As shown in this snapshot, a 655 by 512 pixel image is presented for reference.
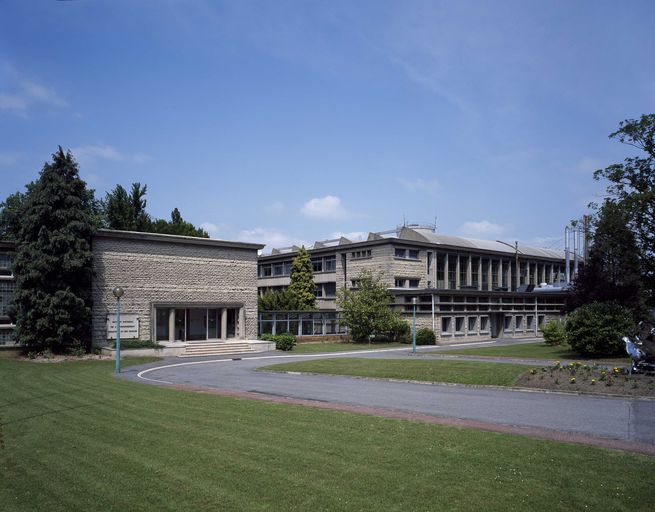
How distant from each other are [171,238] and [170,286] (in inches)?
126

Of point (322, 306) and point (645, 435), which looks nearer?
point (645, 435)

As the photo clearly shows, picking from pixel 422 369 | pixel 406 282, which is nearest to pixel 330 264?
pixel 406 282

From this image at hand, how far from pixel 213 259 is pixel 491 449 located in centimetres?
3220

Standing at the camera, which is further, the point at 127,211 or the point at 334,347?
the point at 127,211

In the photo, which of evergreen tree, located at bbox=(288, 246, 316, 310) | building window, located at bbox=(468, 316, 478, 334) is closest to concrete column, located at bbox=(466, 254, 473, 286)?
building window, located at bbox=(468, 316, 478, 334)

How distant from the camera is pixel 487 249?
65.8 m

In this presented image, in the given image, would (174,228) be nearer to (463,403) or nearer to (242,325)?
(242,325)

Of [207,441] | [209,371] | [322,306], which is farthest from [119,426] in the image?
[322,306]

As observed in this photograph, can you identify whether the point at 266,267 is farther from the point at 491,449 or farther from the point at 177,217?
the point at 491,449

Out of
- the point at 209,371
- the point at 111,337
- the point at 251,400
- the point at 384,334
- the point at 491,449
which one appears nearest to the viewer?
the point at 491,449

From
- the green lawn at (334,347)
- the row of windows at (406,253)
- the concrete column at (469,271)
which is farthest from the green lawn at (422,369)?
the concrete column at (469,271)

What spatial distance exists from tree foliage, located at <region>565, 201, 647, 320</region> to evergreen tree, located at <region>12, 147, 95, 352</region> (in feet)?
93.6

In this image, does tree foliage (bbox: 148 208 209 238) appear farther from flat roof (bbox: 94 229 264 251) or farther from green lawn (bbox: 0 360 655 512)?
green lawn (bbox: 0 360 655 512)

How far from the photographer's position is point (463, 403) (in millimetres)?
15828
